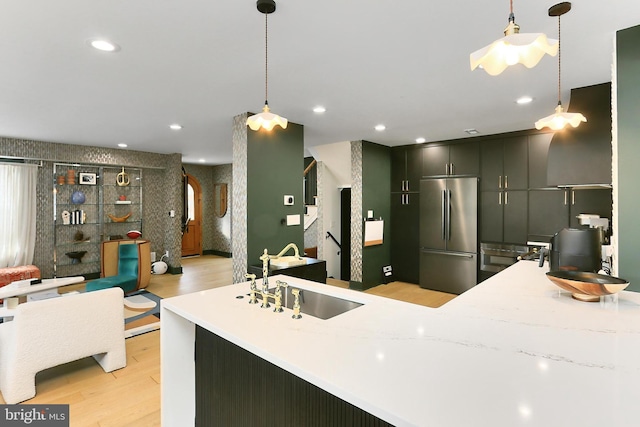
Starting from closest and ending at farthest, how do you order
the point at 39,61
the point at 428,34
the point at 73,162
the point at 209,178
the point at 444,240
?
the point at 428,34 → the point at 39,61 → the point at 444,240 → the point at 73,162 → the point at 209,178

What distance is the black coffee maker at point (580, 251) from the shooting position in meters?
2.10

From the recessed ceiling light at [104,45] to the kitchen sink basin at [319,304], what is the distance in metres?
1.89

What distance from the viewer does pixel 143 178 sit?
6730mm

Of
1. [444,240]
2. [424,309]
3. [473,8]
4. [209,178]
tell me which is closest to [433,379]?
[424,309]

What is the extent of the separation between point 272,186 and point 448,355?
316cm

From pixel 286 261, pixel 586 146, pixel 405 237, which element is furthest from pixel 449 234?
pixel 286 261

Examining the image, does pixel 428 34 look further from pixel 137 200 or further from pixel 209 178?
pixel 209 178

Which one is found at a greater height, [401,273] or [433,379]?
[433,379]

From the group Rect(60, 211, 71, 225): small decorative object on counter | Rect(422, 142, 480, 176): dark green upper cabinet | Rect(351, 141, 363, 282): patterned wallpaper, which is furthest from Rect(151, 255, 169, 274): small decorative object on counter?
Rect(422, 142, 480, 176): dark green upper cabinet

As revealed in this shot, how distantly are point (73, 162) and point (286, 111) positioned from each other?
4434 millimetres

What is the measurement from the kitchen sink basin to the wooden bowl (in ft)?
3.58

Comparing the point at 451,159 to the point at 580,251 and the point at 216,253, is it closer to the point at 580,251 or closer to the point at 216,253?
the point at 580,251

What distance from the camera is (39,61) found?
2383 mm

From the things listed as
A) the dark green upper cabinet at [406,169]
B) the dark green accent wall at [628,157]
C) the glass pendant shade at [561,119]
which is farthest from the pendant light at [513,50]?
the dark green upper cabinet at [406,169]
